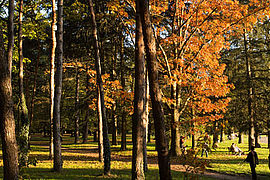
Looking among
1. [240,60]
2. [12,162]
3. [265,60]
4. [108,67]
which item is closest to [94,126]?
[108,67]

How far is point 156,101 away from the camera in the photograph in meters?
5.54

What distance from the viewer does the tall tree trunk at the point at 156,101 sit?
529cm

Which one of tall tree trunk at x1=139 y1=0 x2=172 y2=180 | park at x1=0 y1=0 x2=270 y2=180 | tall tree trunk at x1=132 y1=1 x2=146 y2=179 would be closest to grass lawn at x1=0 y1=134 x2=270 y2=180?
park at x1=0 y1=0 x2=270 y2=180

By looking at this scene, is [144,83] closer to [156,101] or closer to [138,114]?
[138,114]

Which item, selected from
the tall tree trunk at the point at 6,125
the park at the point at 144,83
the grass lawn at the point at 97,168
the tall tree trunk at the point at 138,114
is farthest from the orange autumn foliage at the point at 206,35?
A: the tall tree trunk at the point at 6,125

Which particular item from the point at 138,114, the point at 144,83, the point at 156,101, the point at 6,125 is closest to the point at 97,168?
the point at 138,114

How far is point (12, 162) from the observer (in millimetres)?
5383

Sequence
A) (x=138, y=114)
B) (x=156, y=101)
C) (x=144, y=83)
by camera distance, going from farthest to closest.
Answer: (x=144, y=83) < (x=138, y=114) < (x=156, y=101)

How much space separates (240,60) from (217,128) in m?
30.5

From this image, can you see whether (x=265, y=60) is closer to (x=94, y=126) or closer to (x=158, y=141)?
(x=94, y=126)

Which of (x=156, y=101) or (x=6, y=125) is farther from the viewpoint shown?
(x=156, y=101)

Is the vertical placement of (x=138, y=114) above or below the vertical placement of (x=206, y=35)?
below

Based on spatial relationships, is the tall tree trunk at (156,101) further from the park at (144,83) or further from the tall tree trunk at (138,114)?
the tall tree trunk at (138,114)

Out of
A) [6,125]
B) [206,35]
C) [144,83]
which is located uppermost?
[206,35]
